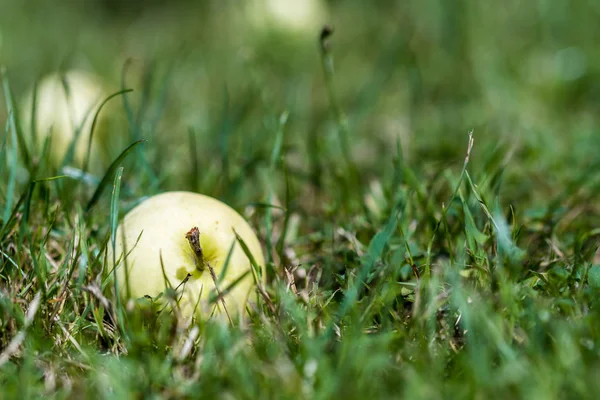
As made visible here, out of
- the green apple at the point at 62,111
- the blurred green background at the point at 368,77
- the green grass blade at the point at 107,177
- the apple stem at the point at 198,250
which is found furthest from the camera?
the green apple at the point at 62,111

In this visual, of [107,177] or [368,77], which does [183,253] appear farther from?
[368,77]

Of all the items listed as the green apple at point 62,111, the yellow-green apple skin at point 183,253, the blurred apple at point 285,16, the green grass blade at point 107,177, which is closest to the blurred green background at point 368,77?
the blurred apple at point 285,16

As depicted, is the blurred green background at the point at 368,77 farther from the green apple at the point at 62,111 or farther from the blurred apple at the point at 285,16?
the green apple at the point at 62,111

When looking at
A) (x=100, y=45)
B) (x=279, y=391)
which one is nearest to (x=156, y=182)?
(x=279, y=391)

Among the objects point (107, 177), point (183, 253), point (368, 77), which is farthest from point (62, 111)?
point (183, 253)

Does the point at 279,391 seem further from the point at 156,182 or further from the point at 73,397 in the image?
the point at 156,182

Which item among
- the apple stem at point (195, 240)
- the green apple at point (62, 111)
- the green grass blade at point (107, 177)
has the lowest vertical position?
the green apple at point (62, 111)

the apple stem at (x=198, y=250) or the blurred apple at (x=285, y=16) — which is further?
the blurred apple at (x=285, y=16)
